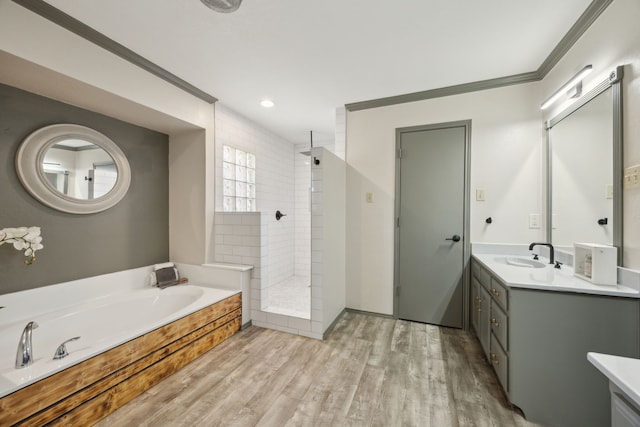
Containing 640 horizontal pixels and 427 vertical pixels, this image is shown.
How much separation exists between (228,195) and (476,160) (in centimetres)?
287

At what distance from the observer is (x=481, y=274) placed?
2180 mm

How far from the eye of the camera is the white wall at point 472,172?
2.41 m

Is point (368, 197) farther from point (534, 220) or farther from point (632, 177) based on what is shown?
point (632, 177)

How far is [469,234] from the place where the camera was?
2.58 meters

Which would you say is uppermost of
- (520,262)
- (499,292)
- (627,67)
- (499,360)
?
(627,67)

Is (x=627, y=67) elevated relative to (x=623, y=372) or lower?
elevated

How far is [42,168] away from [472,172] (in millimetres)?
3863

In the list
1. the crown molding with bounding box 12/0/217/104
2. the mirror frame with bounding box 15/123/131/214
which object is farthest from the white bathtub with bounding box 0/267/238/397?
the crown molding with bounding box 12/0/217/104

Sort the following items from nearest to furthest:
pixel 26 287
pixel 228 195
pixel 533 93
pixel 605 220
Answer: pixel 605 220
pixel 26 287
pixel 533 93
pixel 228 195

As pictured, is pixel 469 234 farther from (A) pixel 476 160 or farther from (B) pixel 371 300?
(B) pixel 371 300

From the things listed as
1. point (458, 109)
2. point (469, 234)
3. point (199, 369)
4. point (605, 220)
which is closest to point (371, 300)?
point (469, 234)

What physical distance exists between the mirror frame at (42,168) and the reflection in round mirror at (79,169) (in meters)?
0.03

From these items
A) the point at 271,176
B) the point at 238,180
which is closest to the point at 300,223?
the point at 271,176

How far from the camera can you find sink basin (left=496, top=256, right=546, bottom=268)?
2125 mm
